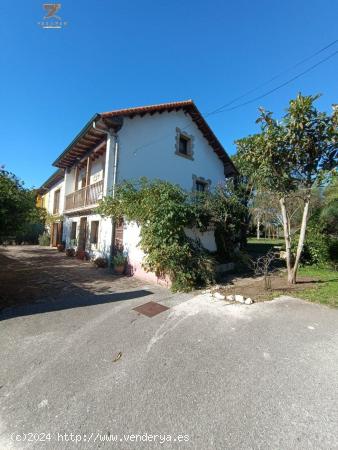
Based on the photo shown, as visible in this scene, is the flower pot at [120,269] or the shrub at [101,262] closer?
the flower pot at [120,269]

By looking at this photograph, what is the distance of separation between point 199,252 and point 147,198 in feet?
8.29

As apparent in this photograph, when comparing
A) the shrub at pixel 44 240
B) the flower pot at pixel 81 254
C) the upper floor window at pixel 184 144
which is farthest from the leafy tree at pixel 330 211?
the shrub at pixel 44 240

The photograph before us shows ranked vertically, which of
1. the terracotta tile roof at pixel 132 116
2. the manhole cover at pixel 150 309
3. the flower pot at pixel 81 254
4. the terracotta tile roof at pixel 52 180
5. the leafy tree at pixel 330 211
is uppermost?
the terracotta tile roof at pixel 132 116

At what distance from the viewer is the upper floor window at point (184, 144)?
13.6 m

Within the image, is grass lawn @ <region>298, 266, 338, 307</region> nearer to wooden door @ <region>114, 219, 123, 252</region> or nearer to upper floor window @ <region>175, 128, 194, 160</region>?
wooden door @ <region>114, 219, 123, 252</region>

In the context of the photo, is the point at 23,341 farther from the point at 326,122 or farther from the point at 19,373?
the point at 326,122

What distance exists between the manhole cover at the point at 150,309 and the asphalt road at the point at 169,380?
240mm

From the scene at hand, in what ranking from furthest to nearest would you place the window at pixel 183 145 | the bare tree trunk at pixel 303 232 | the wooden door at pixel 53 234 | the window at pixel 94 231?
the wooden door at pixel 53 234, the window at pixel 183 145, the window at pixel 94 231, the bare tree trunk at pixel 303 232

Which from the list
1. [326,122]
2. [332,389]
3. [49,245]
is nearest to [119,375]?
[332,389]

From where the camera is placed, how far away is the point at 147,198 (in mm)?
7895

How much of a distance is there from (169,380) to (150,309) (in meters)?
2.55

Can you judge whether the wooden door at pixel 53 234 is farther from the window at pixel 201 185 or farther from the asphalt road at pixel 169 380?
the asphalt road at pixel 169 380

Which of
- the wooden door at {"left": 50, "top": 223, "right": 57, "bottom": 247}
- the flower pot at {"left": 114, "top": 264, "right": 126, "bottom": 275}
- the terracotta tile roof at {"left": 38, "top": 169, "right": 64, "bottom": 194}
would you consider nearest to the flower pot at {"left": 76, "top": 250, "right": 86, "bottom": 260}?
the flower pot at {"left": 114, "top": 264, "right": 126, "bottom": 275}

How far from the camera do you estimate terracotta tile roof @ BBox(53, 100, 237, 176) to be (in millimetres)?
10553
